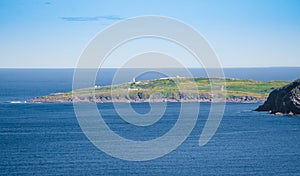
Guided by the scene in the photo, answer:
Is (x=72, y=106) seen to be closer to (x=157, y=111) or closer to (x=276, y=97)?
(x=157, y=111)

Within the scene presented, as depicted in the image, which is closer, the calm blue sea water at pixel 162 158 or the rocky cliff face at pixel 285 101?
the calm blue sea water at pixel 162 158

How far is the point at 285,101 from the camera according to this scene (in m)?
152

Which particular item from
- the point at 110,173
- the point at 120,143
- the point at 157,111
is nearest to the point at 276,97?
the point at 157,111

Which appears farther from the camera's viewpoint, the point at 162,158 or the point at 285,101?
the point at 285,101

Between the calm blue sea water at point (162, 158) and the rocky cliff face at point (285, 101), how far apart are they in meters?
5.77

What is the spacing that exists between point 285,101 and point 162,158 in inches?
2978

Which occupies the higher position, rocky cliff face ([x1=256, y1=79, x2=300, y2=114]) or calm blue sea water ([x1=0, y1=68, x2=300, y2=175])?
rocky cliff face ([x1=256, y1=79, x2=300, y2=114])

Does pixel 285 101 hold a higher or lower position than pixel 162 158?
higher

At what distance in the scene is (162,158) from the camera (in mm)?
85688

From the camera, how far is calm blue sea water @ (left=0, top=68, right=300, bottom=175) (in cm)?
7712

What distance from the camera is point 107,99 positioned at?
639 ft

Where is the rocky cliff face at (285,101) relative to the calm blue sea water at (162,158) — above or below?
above

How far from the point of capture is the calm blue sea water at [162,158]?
77.1 metres

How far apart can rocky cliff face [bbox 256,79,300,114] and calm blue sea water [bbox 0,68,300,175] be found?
5.77 meters
